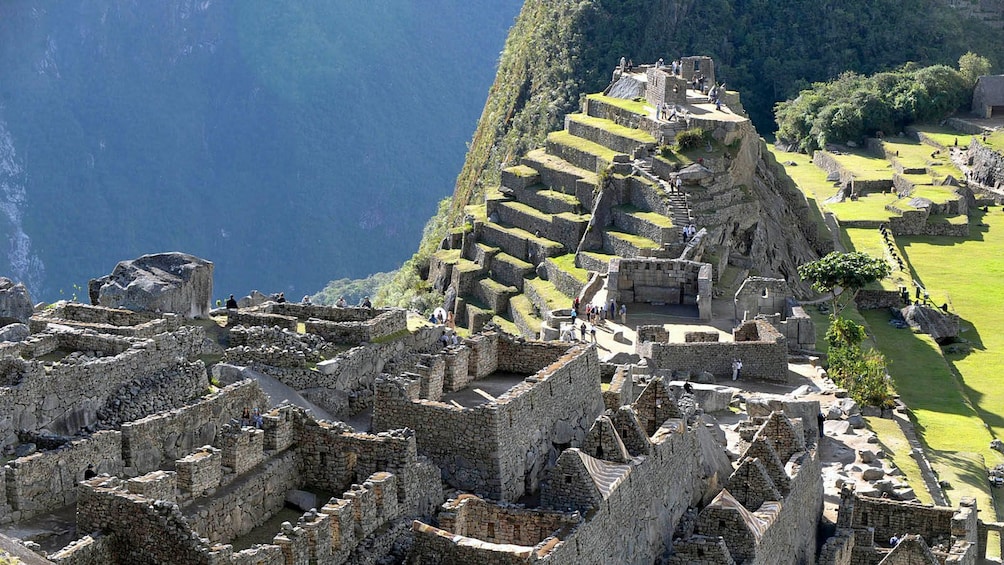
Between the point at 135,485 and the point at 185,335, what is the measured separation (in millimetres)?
6390

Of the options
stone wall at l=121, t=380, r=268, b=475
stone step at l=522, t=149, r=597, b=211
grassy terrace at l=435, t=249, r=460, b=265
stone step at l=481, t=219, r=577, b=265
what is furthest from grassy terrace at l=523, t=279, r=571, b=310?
stone wall at l=121, t=380, r=268, b=475

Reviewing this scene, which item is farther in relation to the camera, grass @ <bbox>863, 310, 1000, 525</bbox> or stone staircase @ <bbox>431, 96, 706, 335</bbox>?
stone staircase @ <bbox>431, 96, 706, 335</bbox>

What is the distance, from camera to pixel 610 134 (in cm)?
6322

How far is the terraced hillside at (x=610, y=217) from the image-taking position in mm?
54094

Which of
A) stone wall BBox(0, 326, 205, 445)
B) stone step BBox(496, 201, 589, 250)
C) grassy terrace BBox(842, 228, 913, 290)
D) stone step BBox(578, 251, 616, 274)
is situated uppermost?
stone wall BBox(0, 326, 205, 445)

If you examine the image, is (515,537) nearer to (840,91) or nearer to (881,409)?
(881,409)

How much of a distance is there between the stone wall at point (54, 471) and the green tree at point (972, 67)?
9602 centimetres

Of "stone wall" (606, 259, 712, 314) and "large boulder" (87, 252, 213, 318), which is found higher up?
"large boulder" (87, 252, 213, 318)

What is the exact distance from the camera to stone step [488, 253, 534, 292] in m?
57.4

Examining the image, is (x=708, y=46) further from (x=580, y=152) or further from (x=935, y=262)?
(x=580, y=152)

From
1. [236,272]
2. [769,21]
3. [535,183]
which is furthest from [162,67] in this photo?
[769,21]

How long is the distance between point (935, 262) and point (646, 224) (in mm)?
21489

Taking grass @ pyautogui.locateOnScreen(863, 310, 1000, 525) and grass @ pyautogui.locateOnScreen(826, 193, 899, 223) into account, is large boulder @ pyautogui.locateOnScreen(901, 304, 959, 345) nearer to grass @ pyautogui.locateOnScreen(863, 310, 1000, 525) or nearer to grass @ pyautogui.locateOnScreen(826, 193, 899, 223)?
grass @ pyautogui.locateOnScreen(863, 310, 1000, 525)

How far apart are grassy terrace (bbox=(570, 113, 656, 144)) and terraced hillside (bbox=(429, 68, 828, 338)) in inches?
3.0
